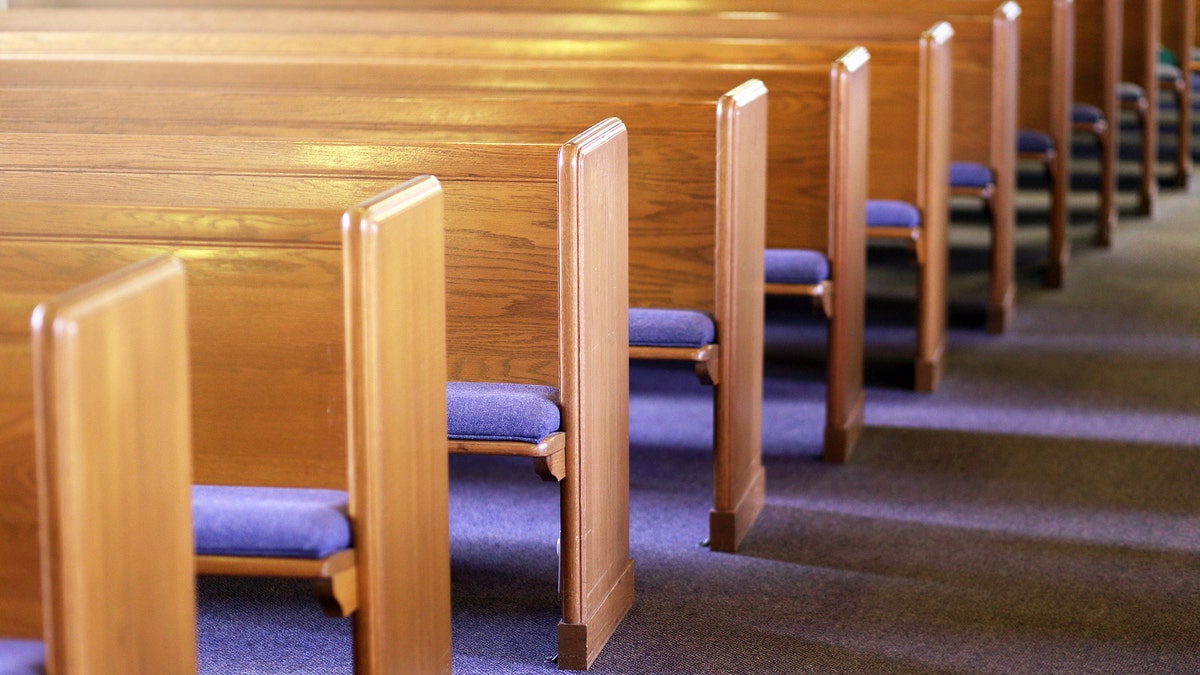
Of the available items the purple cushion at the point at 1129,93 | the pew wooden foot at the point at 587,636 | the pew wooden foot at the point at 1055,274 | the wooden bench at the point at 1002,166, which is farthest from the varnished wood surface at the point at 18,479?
the purple cushion at the point at 1129,93

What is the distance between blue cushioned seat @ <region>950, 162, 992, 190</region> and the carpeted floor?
21.7 inches

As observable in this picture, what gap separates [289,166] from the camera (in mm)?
2775

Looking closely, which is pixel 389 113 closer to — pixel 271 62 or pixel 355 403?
pixel 271 62

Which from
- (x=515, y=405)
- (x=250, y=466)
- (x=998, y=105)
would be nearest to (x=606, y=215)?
(x=515, y=405)

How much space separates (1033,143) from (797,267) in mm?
2129

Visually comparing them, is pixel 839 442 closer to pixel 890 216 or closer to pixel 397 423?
pixel 890 216

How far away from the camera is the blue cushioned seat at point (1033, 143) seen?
5500 millimetres

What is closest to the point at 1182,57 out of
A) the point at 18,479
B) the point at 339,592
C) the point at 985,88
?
the point at 985,88

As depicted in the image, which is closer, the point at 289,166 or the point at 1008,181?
the point at 289,166

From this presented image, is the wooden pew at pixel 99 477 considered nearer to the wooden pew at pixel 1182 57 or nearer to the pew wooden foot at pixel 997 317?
the pew wooden foot at pixel 997 317

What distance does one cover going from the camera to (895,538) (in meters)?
3.38

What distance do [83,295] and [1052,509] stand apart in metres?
2.59

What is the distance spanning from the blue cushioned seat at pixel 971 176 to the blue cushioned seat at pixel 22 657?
380 cm

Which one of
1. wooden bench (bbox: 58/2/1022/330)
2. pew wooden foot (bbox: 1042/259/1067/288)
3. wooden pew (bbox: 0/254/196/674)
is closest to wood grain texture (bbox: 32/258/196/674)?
wooden pew (bbox: 0/254/196/674)
